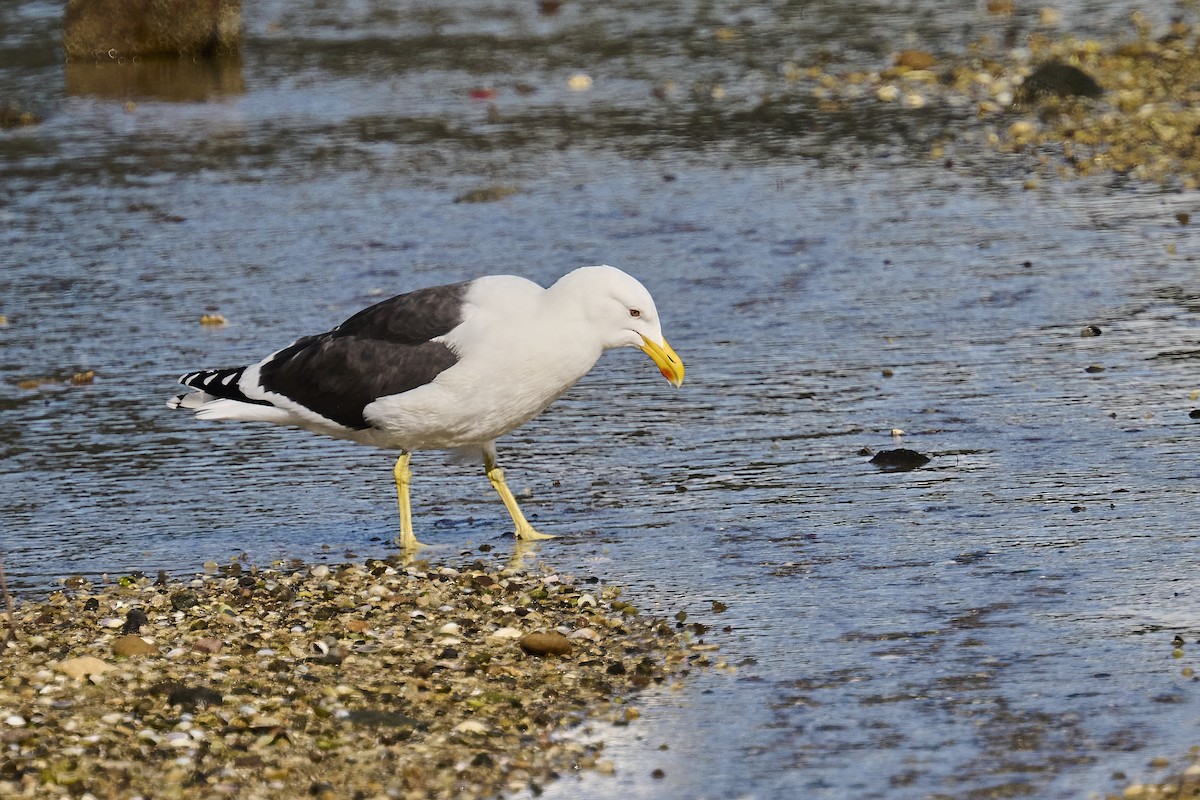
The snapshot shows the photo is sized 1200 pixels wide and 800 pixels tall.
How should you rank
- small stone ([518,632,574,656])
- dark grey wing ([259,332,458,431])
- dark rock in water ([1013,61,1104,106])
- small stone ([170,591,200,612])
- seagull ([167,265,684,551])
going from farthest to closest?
dark rock in water ([1013,61,1104,106]) < dark grey wing ([259,332,458,431]) < seagull ([167,265,684,551]) < small stone ([170,591,200,612]) < small stone ([518,632,574,656])

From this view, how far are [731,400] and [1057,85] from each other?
6234 millimetres

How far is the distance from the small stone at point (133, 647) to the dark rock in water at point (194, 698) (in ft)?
1.34

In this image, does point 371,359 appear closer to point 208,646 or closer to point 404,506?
point 404,506

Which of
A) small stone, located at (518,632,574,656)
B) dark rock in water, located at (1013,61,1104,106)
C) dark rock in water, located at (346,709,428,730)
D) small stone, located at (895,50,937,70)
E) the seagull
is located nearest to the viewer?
dark rock in water, located at (346,709,428,730)

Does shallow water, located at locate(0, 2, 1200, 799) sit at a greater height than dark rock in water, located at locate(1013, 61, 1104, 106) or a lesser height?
lesser

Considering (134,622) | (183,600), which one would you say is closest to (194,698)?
(134,622)

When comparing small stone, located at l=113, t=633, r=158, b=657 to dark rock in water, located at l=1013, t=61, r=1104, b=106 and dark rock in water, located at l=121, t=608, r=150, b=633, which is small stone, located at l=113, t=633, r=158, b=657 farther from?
dark rock in water, located at l=1013, t=61, r=1104, b=106

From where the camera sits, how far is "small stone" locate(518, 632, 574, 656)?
5.46m

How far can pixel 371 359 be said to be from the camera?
6.68 meters

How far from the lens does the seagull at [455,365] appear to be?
6.34 metres

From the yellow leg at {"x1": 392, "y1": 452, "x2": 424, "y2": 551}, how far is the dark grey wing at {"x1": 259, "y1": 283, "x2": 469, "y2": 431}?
0.23 metres

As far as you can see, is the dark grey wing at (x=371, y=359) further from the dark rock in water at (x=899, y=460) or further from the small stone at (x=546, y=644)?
the dark rock in water at (x=899, y=460)

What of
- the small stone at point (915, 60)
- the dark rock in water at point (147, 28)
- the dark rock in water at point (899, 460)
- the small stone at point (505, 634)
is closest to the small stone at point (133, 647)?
the small stone at point (505, 634)

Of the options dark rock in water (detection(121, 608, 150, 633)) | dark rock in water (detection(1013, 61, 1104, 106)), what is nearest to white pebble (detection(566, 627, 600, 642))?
dark rock in water (detection(121, 608, 150, 633))
